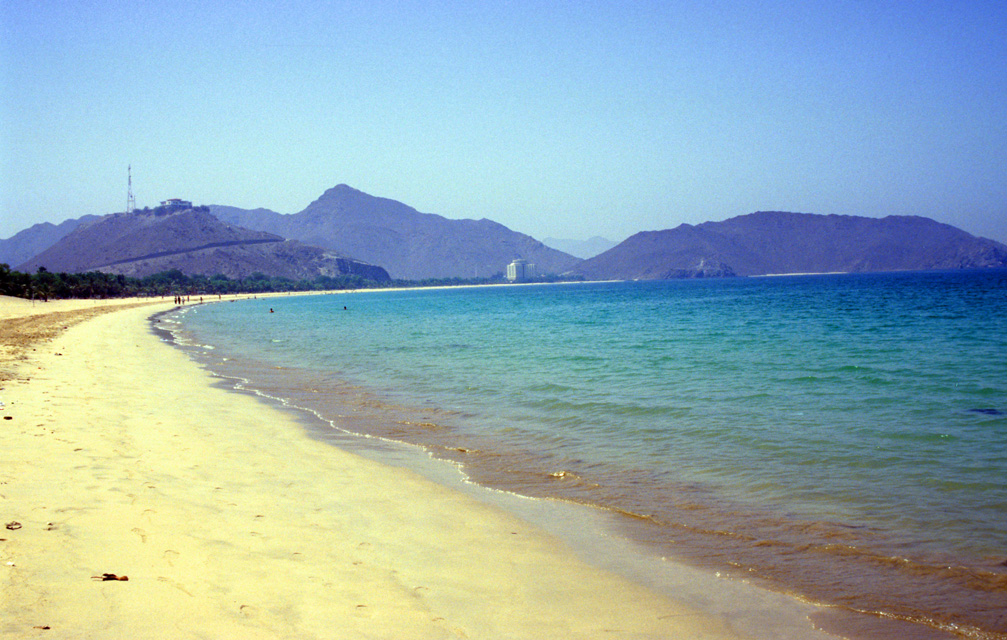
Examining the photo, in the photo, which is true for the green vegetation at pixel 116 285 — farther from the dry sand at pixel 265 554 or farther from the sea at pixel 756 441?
the dry sand at pixel 265 554

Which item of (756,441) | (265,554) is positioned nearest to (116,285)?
(756,441)

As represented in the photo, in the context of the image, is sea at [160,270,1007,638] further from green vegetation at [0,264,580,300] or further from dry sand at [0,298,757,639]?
green vegetation at [0,264,580,300]

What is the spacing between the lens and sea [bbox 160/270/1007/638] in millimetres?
5707

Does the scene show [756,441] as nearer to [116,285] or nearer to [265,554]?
[265,554]

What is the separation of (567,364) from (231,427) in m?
11.3

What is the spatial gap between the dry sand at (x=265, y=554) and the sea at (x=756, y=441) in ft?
4.22

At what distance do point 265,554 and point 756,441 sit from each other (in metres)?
7.51

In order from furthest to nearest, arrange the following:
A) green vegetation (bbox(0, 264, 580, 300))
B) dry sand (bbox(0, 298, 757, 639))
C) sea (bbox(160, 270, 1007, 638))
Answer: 1. green vegetation (bbox(0, 264, 580, 300))
2. sea (bbox(160, 270, 1007, 638))
3. dry sand (bbox(0, 298, 757, 639))

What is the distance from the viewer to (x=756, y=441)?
10031mm

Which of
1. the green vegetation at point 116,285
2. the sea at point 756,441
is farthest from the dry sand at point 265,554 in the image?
the green vegetation at point 116,285

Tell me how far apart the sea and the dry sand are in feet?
4.22

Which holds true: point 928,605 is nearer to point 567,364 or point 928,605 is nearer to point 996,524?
point 996,524

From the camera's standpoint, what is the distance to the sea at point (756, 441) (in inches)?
225

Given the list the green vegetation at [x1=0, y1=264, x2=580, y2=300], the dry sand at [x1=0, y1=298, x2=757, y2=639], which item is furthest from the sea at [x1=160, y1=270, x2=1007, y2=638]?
the green vegetation at [x1=0, y1=264, x2=580, y2=300]
